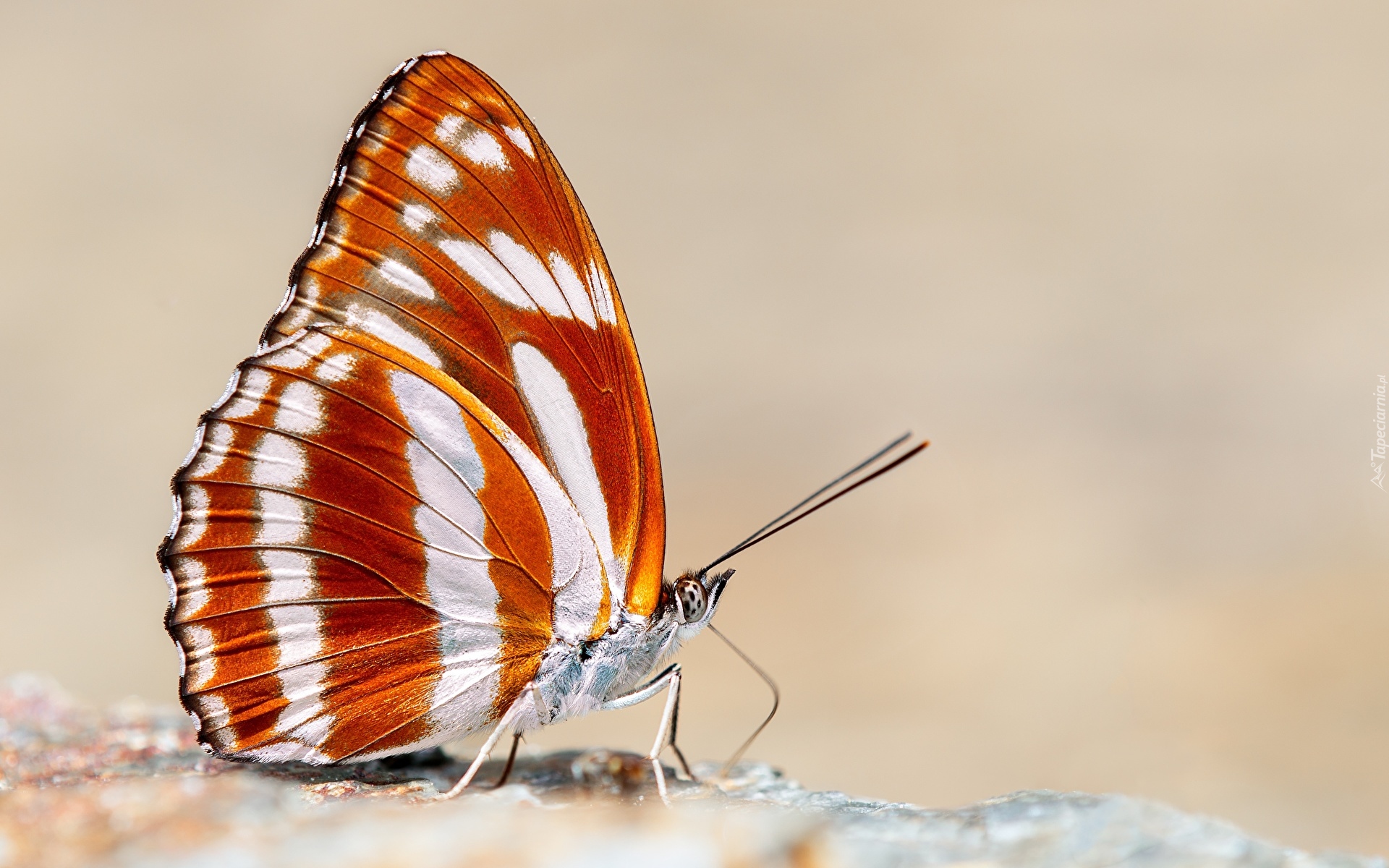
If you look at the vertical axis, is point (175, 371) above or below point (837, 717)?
above

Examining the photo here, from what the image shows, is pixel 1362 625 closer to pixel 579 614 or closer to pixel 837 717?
pixel 837 717

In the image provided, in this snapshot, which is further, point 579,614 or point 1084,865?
point 579,614

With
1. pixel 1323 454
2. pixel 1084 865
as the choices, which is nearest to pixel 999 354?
pixel 1323 454

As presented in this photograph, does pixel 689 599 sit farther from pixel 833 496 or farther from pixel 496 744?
pixel 496 744

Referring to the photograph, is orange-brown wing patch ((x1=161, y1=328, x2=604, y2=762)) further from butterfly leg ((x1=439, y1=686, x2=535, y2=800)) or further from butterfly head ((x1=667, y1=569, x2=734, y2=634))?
butterfly head ((x1=667, y1=569, x2=734, y2=634))

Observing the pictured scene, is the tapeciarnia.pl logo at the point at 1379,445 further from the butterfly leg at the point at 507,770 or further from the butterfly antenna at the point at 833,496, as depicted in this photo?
the butterfly leg at the point at 507,770

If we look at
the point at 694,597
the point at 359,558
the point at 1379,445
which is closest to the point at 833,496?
the point at 694,597

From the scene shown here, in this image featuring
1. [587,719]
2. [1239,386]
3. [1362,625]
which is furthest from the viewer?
[1239,386]
